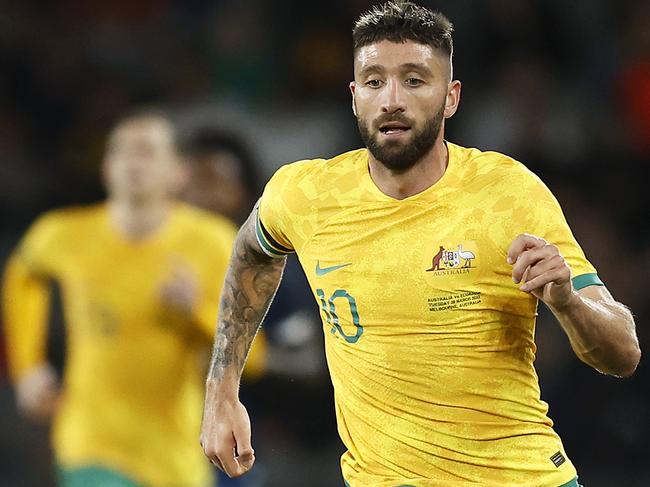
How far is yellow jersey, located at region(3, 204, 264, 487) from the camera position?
6.98 meters

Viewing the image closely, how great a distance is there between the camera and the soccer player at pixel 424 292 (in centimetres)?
393

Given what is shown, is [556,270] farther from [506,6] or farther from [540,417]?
[506,6]

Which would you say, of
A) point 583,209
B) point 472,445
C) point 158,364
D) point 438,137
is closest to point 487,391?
point 472,445

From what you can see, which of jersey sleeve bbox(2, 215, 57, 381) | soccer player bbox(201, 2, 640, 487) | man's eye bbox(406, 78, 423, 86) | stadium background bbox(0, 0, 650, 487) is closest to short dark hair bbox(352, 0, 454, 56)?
soccer player bbox(201, 2, 640, 487)

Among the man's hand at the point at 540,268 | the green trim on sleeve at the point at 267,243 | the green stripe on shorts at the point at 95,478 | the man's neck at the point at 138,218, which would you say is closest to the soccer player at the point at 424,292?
the green trim on sleeve at the point at 267,243

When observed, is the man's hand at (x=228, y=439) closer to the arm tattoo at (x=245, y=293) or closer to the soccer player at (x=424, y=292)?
the soccer player at (x=424, y=292)

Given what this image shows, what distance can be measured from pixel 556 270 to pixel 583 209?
6.12 meters

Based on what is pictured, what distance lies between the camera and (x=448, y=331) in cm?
396

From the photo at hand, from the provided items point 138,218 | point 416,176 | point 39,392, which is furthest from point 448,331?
point 39,392

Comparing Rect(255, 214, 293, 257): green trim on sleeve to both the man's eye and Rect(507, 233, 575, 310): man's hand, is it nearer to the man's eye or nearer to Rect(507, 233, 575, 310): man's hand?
the man's eye

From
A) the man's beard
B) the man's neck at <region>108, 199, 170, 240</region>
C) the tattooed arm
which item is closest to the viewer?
the man's beard

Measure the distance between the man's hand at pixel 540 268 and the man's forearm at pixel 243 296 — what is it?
4.01ft

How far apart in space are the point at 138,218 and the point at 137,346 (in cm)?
73

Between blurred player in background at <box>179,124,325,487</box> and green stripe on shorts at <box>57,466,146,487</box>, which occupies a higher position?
blurred player in background at <box>179,124,325,487</box>
